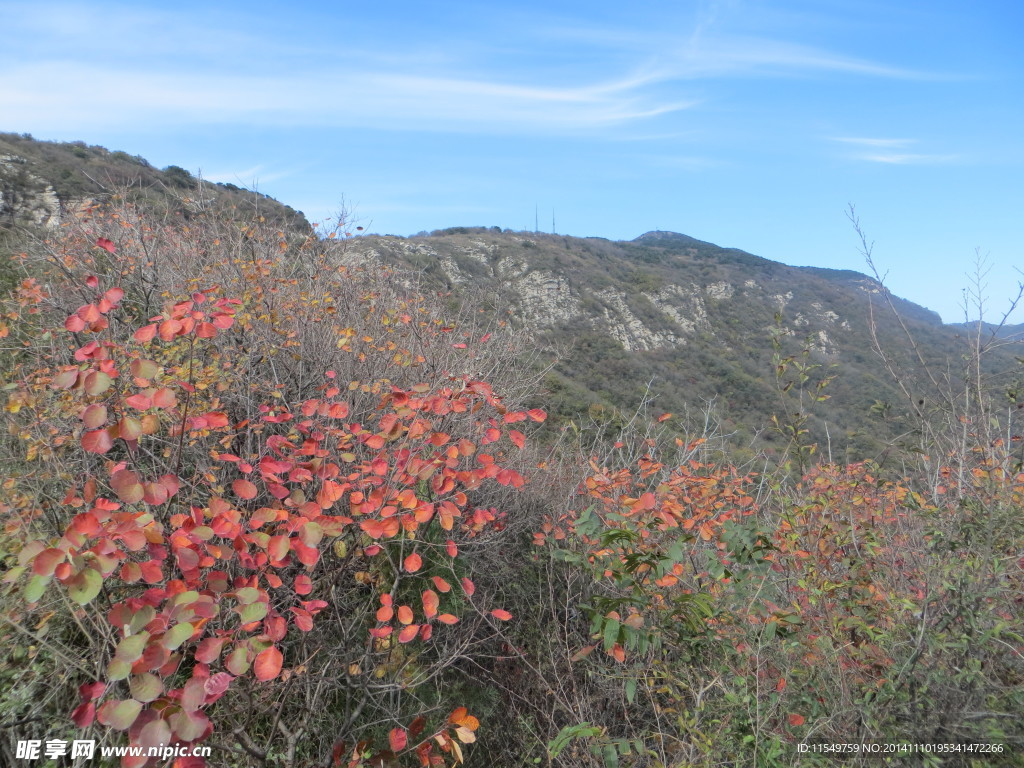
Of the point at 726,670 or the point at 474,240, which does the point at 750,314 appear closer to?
the point at 474,240

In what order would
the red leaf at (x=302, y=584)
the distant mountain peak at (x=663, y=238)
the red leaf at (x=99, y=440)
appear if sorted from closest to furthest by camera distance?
the red leaf at (x=99, y=440), the red leaf at (x=302, y=584), the distant mountain peak at (x=663, y=238)

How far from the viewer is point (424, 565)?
157 inches

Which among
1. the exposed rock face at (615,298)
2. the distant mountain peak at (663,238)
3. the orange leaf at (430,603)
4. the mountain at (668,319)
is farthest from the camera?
the distant mountain peak at (663,238)

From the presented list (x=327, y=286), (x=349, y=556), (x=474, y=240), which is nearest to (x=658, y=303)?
(x=474, y=240)

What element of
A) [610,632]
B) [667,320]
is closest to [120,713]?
[610,632]

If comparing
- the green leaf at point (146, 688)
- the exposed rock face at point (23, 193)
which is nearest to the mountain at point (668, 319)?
the exposed rock face at point (23, 193)

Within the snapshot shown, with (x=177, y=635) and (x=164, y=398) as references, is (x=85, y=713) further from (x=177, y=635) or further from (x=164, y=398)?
(x=164, y=398)

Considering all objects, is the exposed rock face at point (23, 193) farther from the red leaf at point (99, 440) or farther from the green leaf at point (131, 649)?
the green leaf at point (131, 649)

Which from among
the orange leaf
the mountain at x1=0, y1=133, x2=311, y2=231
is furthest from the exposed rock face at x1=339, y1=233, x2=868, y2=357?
the orange leaf

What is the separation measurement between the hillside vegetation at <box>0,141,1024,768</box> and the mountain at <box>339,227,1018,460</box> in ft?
10.3

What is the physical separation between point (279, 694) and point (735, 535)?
7.53 ft

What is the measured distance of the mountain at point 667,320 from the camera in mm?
16172

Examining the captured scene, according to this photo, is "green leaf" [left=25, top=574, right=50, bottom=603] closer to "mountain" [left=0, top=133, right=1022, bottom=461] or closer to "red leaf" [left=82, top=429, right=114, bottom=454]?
"red leaf" [left=82, top=429, right=114, bottom=454]

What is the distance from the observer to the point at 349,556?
2.96 metres
